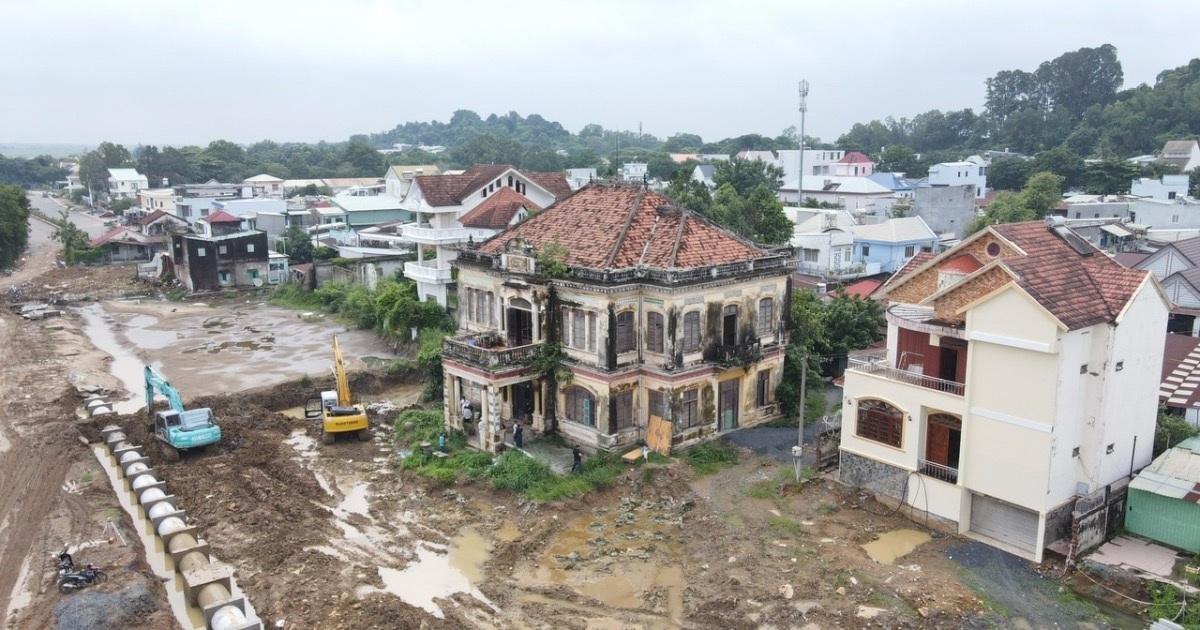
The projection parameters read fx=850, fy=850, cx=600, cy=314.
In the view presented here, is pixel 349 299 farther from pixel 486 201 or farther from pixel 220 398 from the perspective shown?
pixel 220 398

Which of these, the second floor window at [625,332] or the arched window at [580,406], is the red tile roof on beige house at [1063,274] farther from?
the arched window at [580,406]

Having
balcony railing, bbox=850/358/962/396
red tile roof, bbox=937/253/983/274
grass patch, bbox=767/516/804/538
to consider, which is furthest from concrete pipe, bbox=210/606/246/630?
red tile roof, bbox=937/253/983/274

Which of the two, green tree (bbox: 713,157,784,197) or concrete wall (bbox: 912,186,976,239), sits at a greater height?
green tree (bbox: 713,157,784,197)

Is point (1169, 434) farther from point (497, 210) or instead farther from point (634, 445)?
point (497, 210)

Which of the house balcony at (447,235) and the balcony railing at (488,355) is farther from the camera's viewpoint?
the house balcony at (447,235)

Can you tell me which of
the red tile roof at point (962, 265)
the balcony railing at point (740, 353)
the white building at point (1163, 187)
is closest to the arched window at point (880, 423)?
the red tile roof at point (962, 265)

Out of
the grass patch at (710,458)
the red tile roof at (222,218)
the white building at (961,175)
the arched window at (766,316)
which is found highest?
the white building at (961,175)

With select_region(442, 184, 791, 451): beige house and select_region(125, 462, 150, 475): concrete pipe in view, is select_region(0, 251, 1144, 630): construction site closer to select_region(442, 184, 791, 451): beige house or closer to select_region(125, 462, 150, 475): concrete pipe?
select_region(125, 462, 150, 475): concrete pipe

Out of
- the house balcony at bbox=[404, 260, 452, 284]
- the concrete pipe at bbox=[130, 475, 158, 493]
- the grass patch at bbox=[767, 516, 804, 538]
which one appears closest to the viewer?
the grass patch at bbox=[767, 516, 804, 538]
